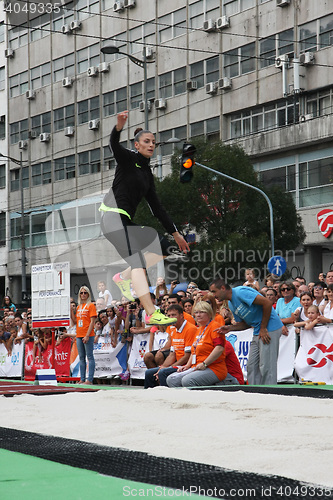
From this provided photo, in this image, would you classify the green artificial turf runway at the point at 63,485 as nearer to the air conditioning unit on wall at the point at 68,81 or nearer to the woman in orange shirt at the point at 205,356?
the woman in orange shirt at the point at 205,356

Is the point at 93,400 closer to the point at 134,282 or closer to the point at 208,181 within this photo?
the point at 134,282

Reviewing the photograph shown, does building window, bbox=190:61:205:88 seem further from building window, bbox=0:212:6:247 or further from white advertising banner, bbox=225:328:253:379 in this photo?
white advertising banner, bbox=225:328:253:379

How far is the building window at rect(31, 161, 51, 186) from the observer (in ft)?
152

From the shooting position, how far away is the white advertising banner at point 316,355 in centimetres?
1060

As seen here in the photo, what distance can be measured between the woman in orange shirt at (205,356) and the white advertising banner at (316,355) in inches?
92.0

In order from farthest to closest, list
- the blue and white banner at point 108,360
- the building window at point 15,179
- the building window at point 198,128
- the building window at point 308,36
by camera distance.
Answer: the building window at point 15,179
the building window at point 198,128
the building window at point 308,36
the blue and white banner at point 108,360

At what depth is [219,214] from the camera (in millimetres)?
27531

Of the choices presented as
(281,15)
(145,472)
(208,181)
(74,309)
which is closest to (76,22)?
(281,15)

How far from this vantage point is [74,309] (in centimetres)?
1614

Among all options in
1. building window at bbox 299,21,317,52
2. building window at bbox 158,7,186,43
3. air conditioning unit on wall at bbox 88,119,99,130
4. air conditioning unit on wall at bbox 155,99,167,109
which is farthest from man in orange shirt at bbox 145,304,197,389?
air conditioning unit on wall at bbox 88,119,99,130

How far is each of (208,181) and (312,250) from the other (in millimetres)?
7398

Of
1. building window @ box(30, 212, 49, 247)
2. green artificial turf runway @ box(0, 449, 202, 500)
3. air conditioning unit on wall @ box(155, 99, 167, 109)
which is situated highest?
air conditioning unit on wall @ box(155, 99, 167, 109)

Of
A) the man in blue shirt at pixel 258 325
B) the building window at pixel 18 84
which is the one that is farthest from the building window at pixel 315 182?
the building window at pixel 18 84

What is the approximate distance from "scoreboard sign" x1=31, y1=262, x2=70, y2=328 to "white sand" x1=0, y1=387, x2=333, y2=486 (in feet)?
24.8
